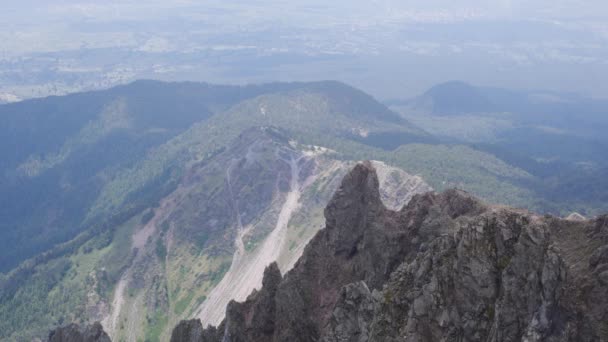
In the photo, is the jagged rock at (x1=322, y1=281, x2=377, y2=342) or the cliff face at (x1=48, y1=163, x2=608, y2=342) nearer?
the cliff face at (x1=48, y1=163, x2=608, y2=342)

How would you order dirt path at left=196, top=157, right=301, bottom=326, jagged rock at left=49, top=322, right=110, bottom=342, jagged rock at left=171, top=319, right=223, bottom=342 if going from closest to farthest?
jagged rock at left=171, top=319, right=223, bottom=342 → jagged rock at left=49, top=322, right=110, bottom=342 → dirt path at left=196, top=157, right=301, bottom=326

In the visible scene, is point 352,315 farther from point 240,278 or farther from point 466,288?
point 240,278

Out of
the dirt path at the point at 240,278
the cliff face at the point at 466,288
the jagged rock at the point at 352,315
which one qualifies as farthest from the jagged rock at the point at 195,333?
the dirt path at the point at 240,278

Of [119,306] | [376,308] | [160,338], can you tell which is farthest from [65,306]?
[376,308]

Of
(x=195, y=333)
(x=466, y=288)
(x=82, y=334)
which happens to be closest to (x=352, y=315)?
(x=466, y=288)

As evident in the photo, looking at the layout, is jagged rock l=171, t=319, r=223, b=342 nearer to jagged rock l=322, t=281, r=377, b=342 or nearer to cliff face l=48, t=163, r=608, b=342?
cliff face l=48, t=163, r=608, b=342

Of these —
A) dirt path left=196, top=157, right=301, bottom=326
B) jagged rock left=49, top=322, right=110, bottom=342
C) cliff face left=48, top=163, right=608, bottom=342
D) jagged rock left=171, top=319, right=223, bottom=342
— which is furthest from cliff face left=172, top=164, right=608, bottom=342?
dirt path left=196, top=157, right=301, bottom=326

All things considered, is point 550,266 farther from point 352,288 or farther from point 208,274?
point 208,274
